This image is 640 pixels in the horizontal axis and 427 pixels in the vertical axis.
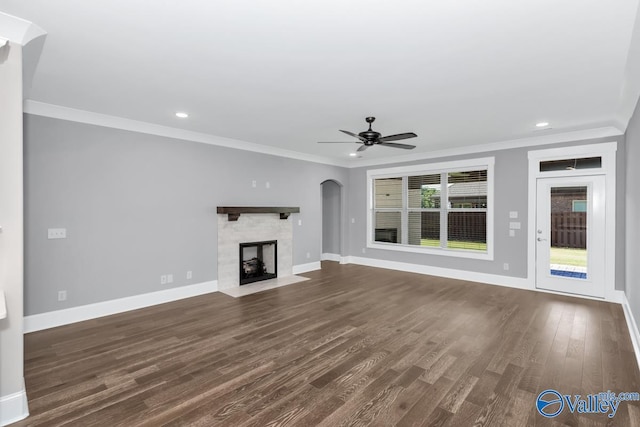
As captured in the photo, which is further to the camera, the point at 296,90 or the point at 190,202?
the point at 190,202

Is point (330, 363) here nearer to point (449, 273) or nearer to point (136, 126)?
point (136, 126)

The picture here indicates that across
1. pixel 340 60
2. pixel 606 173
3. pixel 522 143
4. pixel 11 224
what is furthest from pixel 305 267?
pixel 606 173

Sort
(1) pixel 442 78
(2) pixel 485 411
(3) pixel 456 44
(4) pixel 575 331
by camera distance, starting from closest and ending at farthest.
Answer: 1. (2) pixel 485 411
2. (3) pixel 456 44
3. (1) pixel 442 78
4. (4) pixel 575 331

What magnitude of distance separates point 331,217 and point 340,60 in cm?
629

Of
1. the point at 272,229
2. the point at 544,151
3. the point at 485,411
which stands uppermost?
the point at 544,151

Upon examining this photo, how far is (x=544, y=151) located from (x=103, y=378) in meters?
6.69

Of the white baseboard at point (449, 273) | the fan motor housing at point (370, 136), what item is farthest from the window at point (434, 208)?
the fan motor housing at point (370, 136)

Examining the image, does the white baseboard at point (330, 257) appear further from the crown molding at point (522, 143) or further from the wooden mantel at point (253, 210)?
the crown molding at point (522, 143)

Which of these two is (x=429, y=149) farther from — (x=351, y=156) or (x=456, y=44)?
(x=456, y=44)

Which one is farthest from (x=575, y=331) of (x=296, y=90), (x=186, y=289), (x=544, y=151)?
(x=186, y=289)

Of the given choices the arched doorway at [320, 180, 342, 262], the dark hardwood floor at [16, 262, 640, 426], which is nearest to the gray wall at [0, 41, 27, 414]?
the dark hardwood floor at [16, 262, 640, 426]

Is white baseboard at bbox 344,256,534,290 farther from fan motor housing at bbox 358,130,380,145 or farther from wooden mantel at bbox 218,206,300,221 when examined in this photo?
fan motor housing at bbox 358,130,380,145

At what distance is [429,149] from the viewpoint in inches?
251

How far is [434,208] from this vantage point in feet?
22.6
